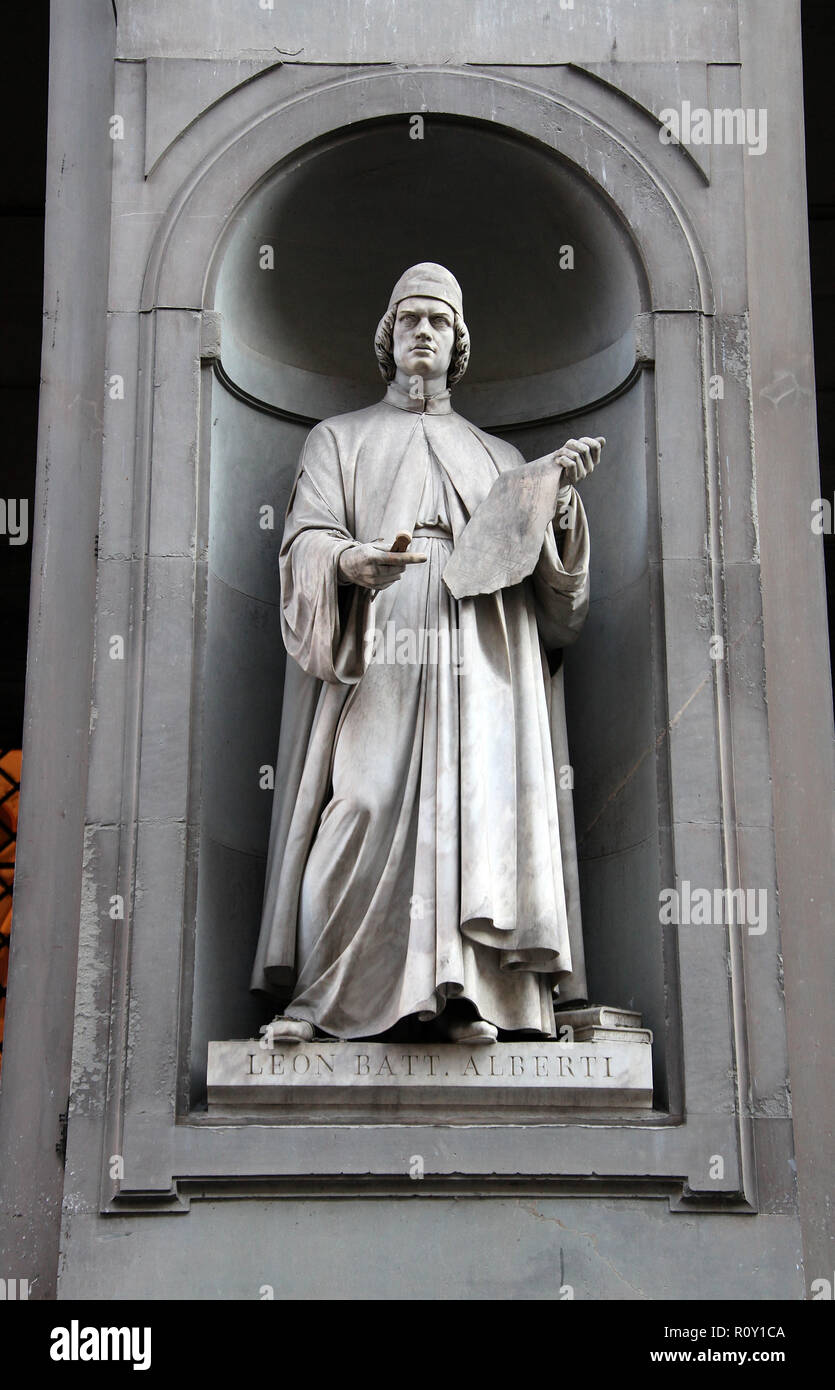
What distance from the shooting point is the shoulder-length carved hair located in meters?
10.3

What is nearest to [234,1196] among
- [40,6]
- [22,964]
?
[22,964]

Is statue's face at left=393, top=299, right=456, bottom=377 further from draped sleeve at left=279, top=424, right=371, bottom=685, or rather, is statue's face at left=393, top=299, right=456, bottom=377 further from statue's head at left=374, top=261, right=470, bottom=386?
draped sleeve at left=279, top=424, right=371, bottom=685

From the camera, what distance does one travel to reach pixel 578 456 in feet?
31.0

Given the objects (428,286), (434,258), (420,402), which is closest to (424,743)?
(420,402)

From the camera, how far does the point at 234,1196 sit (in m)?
8.70

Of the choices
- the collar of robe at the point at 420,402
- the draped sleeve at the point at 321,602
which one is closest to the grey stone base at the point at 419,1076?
the draped sleeve at the point at 321,602

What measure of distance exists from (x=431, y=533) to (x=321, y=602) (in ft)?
2.32

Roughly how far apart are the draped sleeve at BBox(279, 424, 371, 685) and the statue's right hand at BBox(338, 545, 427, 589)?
0.12 meters

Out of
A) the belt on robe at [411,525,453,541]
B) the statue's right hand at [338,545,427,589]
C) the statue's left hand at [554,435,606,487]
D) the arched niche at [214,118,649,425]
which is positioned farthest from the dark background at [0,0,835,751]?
the statue's left hand at [554,435,606,487]

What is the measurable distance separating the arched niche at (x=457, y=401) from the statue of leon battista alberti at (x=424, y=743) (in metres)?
0.27

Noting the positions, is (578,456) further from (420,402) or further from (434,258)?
(434,258)

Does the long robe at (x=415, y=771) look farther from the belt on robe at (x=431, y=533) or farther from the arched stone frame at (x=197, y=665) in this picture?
the arched stone frame at (x=197, y=665)

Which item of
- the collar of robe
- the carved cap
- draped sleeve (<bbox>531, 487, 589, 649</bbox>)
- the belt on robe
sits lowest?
draped sleeve (<bbox>531, 487, 589, 649</bbox>)
